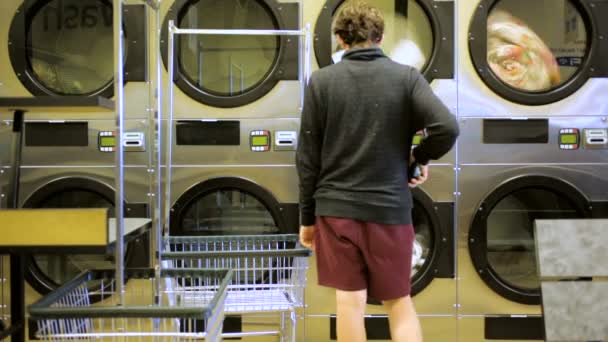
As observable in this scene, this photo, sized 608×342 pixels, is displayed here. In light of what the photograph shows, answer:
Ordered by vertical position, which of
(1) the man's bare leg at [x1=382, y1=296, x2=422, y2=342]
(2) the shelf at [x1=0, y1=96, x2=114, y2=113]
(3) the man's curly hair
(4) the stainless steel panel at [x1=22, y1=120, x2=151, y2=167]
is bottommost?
(1) the man's bare leg at [x1=382, y1=296, x2=422, y2=342]

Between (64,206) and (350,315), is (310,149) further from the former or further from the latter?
(64,206)

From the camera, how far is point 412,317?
1764 millimetres

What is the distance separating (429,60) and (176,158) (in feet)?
4.35

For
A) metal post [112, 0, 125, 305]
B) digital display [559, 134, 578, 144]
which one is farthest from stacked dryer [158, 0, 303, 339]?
metal post [112, 0, 125, 305]

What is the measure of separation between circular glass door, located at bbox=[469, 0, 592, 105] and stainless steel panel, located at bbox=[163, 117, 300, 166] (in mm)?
1071

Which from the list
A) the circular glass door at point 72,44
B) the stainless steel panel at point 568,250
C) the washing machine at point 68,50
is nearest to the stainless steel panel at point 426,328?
the stainless steel panel at point 568,250

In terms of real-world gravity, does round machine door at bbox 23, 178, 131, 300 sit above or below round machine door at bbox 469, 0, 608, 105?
below

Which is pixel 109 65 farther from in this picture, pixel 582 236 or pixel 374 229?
pixel 582 236

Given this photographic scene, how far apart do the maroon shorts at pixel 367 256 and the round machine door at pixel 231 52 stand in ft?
3.90

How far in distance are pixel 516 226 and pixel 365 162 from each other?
1.60 m

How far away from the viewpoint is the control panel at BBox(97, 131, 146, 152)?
2.72 metres

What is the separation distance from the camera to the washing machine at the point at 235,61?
107 inches

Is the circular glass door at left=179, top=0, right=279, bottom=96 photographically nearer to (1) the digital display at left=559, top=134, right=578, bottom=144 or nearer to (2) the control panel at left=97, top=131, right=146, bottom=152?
(2) the control panel at left=97, top=131, right=146, bottom=152

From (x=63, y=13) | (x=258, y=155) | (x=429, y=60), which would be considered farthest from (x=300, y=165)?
(x=63, y=13)
